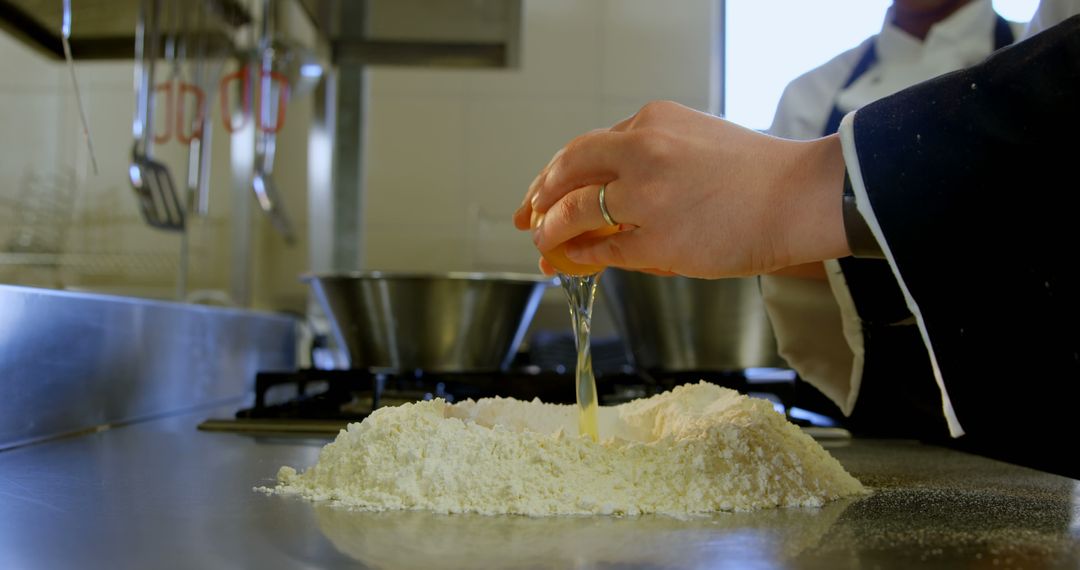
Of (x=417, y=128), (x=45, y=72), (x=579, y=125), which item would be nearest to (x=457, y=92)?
(x=417, y=128)

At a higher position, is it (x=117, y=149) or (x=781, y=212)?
(x=117, y=149)

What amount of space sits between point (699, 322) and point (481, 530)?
66 centimetres

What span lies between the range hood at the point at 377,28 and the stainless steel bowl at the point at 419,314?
18.5 inches

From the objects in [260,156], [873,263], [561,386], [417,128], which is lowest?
[561,386]

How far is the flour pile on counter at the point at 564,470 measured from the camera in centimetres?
42

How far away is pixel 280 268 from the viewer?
2.55 meters

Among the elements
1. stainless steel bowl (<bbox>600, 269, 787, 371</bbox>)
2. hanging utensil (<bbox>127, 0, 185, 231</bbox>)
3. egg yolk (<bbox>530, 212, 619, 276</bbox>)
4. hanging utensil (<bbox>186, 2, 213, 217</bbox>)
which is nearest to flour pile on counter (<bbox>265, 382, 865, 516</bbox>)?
egg yolk (<bbox>530, 212, 619, 276</bbox>)

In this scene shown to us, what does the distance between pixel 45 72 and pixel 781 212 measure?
1.07m

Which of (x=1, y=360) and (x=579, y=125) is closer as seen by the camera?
(x=1, y=360)

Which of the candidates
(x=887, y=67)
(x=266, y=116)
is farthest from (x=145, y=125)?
(x=887, y=67)

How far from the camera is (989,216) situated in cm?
41

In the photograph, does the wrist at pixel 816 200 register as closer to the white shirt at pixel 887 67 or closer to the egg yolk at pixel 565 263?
the egg yolk at pixel 565 263

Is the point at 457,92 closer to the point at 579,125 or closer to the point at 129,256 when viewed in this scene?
the point at 579,125

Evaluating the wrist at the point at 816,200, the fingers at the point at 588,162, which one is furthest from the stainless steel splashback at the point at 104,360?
the wrist at the point at 816,200
